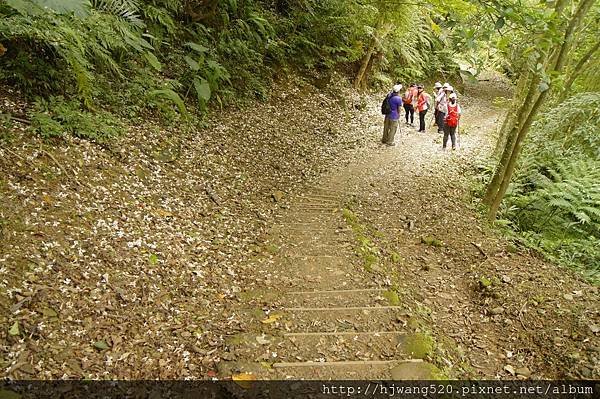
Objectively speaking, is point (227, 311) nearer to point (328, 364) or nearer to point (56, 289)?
point (328, 364)

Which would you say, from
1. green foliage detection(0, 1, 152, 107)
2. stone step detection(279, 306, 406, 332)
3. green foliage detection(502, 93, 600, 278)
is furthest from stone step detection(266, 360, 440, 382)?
green foliage detection(0, 1, 152, 107)

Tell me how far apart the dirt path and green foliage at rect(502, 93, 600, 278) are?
3.19 ft

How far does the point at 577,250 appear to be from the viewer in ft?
23.2

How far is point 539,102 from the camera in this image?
693cm

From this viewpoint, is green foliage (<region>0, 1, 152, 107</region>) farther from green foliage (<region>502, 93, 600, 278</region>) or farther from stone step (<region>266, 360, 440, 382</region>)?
green foliage (<region>502, 93, 600, 278</region>)

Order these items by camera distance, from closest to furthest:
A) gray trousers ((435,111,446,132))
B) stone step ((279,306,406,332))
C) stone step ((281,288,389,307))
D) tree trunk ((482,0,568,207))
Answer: stone step ((279,306,406,332))
stone step ((281,288,389,307))
tree trunk ((482,0,568,207))
gray trousers ((435,111,446,132))

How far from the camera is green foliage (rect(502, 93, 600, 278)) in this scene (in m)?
7.24

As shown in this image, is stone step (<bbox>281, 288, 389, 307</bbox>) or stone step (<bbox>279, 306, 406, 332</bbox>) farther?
stone step (<bbox>281, 288, 389, 307</bbox>)

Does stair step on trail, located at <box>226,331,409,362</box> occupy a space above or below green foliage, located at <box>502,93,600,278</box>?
below

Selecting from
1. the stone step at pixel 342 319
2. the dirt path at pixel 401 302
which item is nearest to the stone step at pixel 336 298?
the dirt path at pixel 401 302

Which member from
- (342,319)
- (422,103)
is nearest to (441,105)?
(422,103)

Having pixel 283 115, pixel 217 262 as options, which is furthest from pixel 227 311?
pixel 283 115

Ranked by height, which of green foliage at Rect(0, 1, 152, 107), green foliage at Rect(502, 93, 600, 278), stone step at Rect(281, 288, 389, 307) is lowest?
stone step at Rect(281, 288, 389, 307)

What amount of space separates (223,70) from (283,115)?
2.31 m
